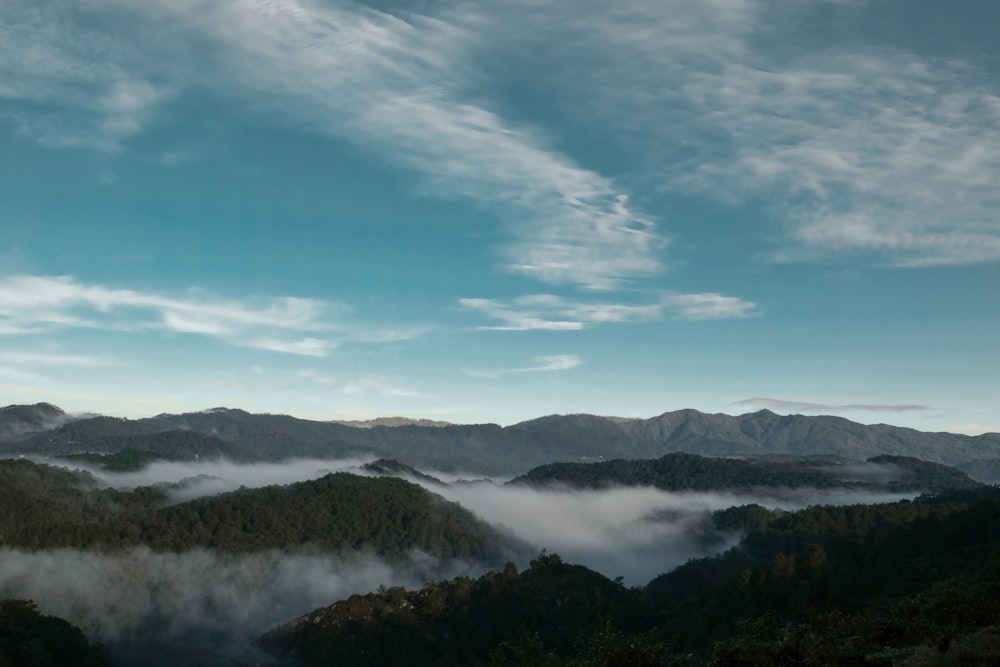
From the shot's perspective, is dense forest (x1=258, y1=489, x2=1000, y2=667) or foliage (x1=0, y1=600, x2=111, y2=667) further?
foliage (x1=0, y1=600, x2=111, y2=667)

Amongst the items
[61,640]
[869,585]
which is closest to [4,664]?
[61,640]

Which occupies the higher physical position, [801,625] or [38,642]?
[801,625]

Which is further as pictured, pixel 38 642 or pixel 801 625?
pixel 38 642

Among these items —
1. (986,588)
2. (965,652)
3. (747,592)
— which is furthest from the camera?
(747,592)

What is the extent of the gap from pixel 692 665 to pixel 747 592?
137 m

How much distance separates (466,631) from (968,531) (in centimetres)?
12647

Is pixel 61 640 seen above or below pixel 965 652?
below

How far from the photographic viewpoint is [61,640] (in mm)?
123188

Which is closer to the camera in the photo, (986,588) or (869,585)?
(986,588)

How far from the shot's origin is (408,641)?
19012 cm

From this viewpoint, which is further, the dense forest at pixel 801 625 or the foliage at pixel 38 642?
the foliage at pixel 38 642

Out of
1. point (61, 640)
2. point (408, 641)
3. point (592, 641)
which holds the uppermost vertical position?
point (592, 641)

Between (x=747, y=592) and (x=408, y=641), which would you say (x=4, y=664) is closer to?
(x=408, y=641)

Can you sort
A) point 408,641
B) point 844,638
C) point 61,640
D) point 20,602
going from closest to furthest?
point 844,638
point 61,640
point 20,602
point 408,641
